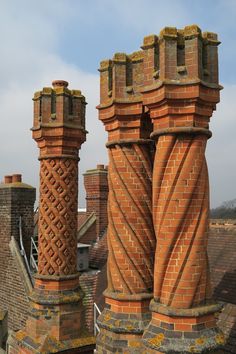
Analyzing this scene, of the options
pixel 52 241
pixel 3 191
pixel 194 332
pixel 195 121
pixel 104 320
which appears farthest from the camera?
pixel 3 191

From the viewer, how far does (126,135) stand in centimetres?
464

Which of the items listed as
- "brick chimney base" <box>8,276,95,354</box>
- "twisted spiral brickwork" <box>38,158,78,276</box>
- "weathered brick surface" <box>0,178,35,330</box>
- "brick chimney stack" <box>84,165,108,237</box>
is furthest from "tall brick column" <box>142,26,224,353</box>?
"brick chimney stack" <box>84,165,108,237</box>

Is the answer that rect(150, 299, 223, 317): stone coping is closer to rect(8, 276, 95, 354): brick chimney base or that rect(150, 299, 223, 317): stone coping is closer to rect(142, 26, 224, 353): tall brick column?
rect(142, 26, 224, 353): tall brick column

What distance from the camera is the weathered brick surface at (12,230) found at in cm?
987

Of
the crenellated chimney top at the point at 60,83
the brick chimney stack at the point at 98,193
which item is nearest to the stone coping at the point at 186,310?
the crenellated chimney top at the point at 60,83

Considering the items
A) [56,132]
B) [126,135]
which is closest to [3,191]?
[56,132]

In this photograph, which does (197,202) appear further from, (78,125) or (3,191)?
(3,191)

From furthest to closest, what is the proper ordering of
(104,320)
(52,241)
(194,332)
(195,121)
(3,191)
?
1. (3,191)
2. (52,241)
3. (104,320)
4. (195,121)
5. (194,332)

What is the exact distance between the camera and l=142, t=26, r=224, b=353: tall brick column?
12.0 feet

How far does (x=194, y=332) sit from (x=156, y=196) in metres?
1.33

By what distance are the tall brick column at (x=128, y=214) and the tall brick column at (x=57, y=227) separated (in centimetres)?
180

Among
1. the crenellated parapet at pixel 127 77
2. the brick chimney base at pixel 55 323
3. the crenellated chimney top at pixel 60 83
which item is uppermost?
the crenellated chimney top at pixel 60 83

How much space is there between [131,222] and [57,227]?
2.23 metres

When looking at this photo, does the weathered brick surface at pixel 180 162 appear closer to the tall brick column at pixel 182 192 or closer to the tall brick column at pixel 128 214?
the tall brick column at pixel 182 192
